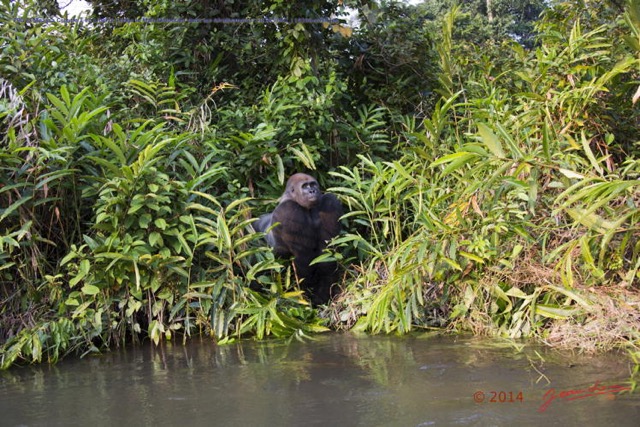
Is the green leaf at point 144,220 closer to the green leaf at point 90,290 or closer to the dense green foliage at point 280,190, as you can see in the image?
the dense green foliage at point 280,190

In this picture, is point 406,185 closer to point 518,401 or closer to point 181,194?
point 181,194

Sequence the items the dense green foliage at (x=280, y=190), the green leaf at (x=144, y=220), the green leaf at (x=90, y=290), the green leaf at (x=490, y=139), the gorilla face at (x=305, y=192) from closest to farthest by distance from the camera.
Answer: the green leaf at (x=490, y=139) → the dense green foliage at (x=280, y=190) → the green leaf at (x=90, y=290) → the green leaf at (x=144, y=220) → the gorilla face at (x=305, y=192)

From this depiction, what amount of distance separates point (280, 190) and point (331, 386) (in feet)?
9.21

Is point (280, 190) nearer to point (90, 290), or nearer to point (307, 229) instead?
point (307, 229)

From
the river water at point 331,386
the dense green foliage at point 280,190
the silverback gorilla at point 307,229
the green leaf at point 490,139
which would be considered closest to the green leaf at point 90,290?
the dense green foliage at point 280,190

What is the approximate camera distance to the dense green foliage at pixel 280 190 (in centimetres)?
482

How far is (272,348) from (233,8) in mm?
4148

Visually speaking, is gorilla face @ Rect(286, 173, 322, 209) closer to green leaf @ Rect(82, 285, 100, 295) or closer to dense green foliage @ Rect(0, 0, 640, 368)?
dense green foliage @ Rect(0, 0, 640, 368)

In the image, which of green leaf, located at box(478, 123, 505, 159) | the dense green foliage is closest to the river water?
the dense green foliage

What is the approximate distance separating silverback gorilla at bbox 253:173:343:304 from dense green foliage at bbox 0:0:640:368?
142 mm

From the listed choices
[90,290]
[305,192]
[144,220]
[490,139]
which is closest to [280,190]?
[305,192]

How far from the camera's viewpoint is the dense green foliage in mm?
4816

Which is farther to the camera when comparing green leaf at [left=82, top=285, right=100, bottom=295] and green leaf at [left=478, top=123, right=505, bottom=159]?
green leaf at [left=82, top=285, right=100, bottom=295]

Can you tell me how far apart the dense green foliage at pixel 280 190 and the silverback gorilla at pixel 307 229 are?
14 centimetres
